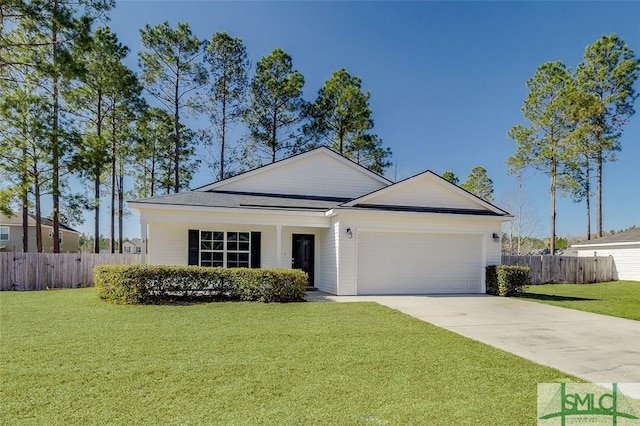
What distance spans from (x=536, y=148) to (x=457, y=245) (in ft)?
56.8

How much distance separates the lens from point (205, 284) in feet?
33.9

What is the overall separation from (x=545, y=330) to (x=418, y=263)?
Result: 19.2ft

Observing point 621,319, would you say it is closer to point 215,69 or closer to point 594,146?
point 594,146

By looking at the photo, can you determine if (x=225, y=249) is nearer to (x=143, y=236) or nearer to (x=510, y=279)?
(x=143, y=236)

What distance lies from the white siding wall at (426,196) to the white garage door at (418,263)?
118cm

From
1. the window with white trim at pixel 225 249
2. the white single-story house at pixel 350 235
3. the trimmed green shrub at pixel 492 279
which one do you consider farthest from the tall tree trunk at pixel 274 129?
the trimmed green shrub at pixel 492 279

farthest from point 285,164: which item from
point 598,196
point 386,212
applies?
point 598,196

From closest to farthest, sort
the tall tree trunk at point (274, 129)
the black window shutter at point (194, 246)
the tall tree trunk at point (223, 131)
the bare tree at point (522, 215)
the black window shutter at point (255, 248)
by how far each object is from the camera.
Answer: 1. the black window shutter at point (194, 246)
2. the black window shutter at point (255, 248)
3. the tall tree trunk at point (223, 131)
4. the tall tree trunk at point (274, 129)
5. the bare tree at point (522, 215)

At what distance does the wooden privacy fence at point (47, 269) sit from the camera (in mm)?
14250

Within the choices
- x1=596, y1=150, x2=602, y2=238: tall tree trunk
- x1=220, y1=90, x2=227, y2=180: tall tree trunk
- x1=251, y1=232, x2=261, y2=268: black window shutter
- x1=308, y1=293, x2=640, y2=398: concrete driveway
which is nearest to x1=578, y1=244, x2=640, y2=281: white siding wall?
x1=596, y1=150, x2=602, y2=238: tall tree trunk

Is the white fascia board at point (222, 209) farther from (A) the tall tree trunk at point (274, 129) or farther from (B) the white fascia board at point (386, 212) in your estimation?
(A) the tall tree trunk at point (274, 129)

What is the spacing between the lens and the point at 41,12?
10422 millimetres

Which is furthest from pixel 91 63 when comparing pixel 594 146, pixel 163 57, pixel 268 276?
pixel 594 146

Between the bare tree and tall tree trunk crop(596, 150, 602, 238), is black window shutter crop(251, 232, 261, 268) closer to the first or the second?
tall tree trunk crop(596, 150, 602, 238)
